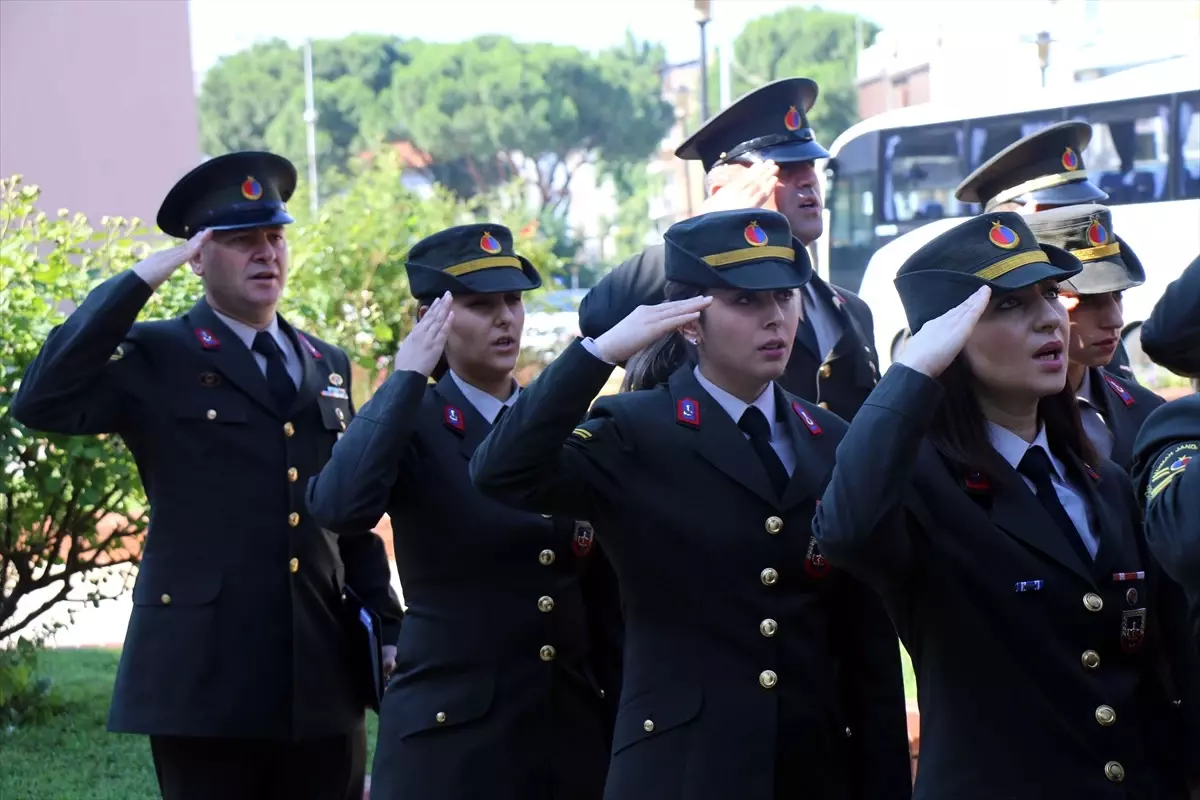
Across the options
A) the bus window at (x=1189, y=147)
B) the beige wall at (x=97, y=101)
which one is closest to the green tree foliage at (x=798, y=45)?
the bus window at (x=1189, y=147)

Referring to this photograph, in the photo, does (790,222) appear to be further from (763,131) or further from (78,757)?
(78,757)

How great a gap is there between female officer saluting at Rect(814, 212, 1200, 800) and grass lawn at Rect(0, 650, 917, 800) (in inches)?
120

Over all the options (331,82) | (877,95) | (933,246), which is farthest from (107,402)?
(331,82)

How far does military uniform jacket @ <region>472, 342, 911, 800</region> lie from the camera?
317cm

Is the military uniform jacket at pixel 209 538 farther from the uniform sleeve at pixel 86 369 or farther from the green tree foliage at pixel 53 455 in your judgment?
the green tree foliage at pixel 53 455

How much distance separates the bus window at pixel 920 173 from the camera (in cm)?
2134

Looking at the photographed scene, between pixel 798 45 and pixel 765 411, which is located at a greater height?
pixel 798 45

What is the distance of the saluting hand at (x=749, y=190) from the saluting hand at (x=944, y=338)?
159 centimetres

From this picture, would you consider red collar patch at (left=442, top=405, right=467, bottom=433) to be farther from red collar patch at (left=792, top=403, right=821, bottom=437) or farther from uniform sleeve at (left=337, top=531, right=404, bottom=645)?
red collar patch at (left=792, top=403, right=821, bottom=437)

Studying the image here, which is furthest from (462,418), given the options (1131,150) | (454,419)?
(1131,150)

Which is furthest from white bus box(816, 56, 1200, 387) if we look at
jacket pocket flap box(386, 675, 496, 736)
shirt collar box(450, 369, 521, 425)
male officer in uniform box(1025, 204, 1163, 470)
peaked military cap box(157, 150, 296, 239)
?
jacket pocket flap box(386, 675, 496, 736)

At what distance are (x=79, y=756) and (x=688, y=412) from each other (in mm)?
4442

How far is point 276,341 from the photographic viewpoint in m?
4.71

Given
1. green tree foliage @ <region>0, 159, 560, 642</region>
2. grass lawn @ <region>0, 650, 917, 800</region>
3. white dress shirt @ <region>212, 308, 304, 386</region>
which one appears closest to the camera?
white dress shirt @ <region>212, 308, 304, 386</region>
